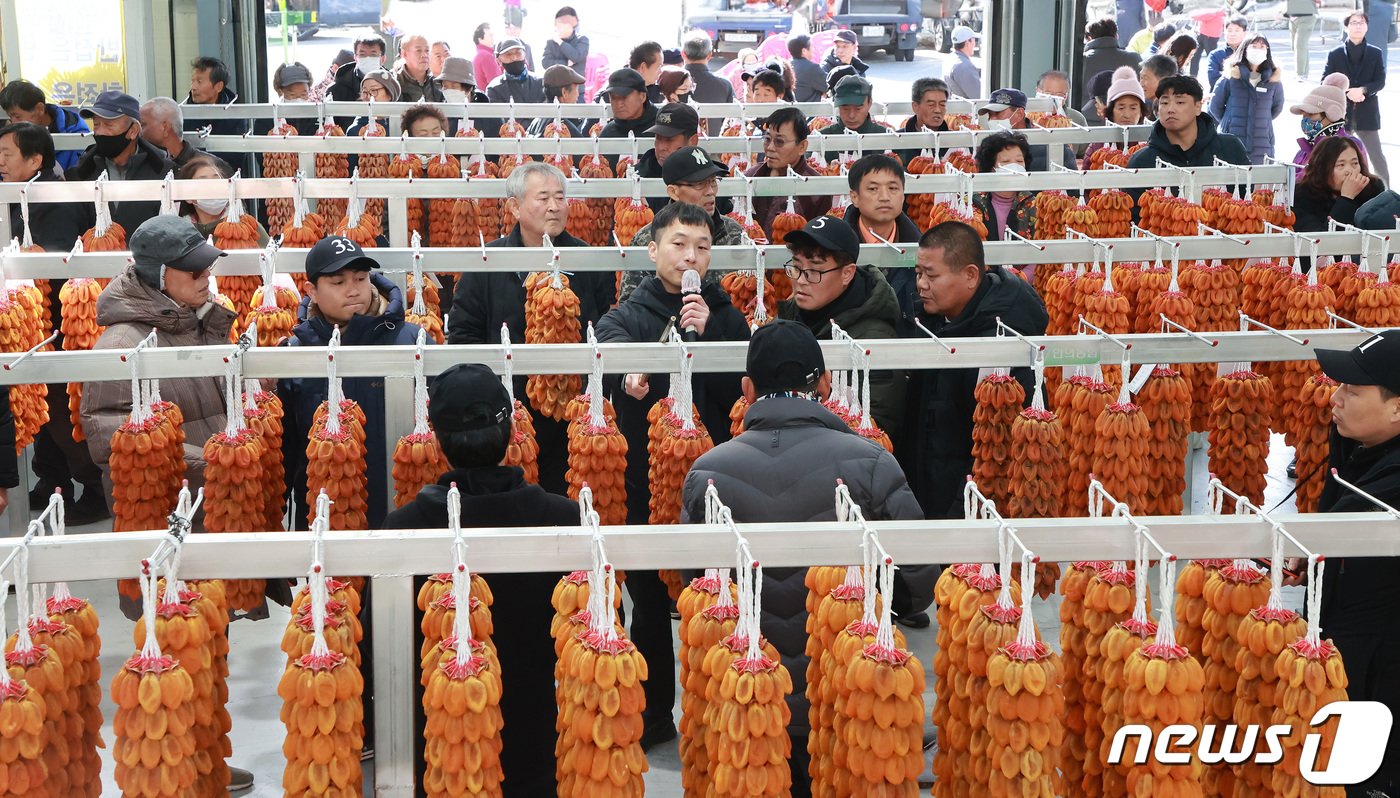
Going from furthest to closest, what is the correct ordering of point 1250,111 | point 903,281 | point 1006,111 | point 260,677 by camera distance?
1. point 1250,111
2. point 1006,111
3. point 903,281
4. point 260,677

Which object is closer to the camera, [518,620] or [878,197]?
[518,620]

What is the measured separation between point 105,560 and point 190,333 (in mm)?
2746

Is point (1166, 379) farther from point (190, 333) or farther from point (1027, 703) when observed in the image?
point (190, 333)

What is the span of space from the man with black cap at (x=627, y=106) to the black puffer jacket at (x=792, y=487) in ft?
19.3

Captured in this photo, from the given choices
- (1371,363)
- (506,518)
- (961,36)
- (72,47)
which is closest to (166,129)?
(72,47)

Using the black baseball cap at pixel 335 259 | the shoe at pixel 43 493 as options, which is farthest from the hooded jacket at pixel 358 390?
the shoe at pixel 43 493

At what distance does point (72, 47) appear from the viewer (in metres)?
13.3

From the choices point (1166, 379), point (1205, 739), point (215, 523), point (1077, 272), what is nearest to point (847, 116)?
point (1077, 272)

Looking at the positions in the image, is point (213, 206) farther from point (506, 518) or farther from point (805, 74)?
point (805, 74)

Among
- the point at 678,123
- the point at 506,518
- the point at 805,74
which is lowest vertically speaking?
the point at 506,518

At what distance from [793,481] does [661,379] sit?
163cm

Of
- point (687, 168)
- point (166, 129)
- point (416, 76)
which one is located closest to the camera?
point (687, 168)

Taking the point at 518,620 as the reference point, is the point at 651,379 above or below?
above

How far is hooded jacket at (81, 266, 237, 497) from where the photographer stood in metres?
4.97
